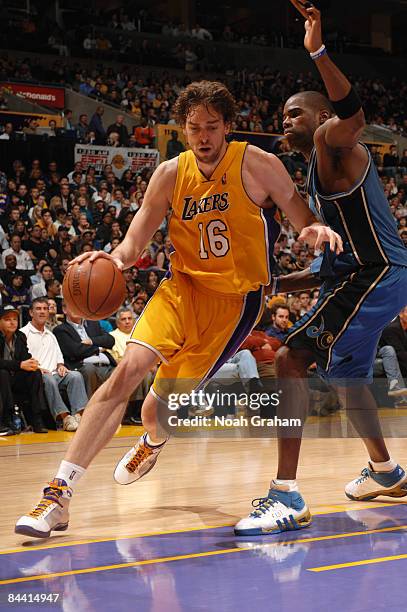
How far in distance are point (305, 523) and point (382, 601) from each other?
48.9 inches

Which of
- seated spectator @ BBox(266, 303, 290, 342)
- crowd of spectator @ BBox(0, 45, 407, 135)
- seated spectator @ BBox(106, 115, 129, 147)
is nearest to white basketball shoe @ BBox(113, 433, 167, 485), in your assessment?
seated spectator @ BBox(266, 303, 290, 342)

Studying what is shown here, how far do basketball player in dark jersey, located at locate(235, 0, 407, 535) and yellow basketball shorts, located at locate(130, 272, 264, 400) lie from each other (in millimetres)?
249

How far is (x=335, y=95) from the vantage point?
3.60 m

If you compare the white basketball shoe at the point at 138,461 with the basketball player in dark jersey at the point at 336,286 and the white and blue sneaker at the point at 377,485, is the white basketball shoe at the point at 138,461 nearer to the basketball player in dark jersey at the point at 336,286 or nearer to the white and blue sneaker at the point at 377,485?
the basketball player in dark jersey at the point at 336,286

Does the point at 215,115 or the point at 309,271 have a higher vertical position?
the point at 215,115

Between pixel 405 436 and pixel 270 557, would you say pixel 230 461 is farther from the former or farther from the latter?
pixel 270 557

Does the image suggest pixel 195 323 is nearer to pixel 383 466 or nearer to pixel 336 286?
pixel 336 286

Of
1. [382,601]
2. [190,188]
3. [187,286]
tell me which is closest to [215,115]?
[190,188]

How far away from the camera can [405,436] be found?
26.0 feet

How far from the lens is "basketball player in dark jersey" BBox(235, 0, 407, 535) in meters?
3.87

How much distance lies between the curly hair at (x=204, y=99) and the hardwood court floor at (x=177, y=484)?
1.86 meters

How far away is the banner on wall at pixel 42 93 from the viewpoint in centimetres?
1895

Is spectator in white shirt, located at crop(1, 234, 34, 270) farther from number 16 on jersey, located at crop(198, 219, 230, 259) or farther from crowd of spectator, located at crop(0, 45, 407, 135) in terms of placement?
number 16 on jersey, located at crop(198, 219, 230, 259)

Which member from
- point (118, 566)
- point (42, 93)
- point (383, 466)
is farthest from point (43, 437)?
point (42, 93)
